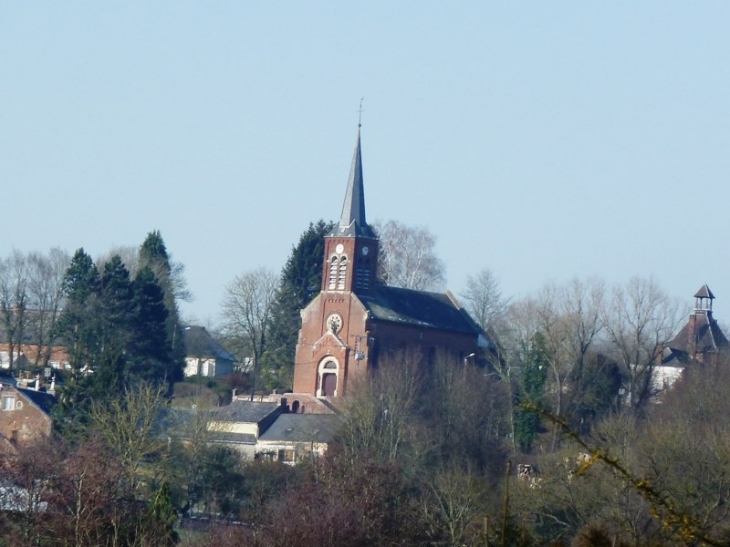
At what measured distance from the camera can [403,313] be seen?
68.6m

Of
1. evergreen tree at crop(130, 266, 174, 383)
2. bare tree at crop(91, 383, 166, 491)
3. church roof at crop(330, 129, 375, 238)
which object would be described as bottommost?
bare tree at crop(91, 383, 166, 491)

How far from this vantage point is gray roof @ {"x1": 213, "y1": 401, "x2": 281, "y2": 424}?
5890cm

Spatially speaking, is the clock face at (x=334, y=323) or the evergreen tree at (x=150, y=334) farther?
the clock face at (x=334, y=323)

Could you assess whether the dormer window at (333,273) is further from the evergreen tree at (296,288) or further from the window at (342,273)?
the evergreen tree at (296,288)

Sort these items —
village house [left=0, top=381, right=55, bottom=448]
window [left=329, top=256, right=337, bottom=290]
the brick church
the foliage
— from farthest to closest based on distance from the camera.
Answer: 1. window [left=329, top=256, right=337, bottom=290]
2. the brick church
3. the foliage
4. village house [left=0, top=381, right=55, bottom=448]

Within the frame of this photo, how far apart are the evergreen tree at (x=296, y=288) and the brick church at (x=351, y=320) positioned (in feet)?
26.9

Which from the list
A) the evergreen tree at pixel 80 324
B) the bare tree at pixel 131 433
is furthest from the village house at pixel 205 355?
the bare tree at pixel 131 433

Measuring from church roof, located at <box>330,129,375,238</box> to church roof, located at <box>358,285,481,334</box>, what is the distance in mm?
3646

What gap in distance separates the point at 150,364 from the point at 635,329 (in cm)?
2544

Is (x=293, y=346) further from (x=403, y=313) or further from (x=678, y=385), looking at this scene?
(x=678, y=385)

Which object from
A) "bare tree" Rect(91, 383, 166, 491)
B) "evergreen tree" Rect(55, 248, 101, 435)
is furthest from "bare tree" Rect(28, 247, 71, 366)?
"bare tree" Rect(91, 383, 166, 491)

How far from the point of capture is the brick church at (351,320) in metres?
66.1

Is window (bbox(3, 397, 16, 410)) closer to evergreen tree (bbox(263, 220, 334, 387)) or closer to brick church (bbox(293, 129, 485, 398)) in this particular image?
brick church (bbox(293, 129, 485, 398))

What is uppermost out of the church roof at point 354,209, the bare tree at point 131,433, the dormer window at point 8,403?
the church roof at point 354,209
